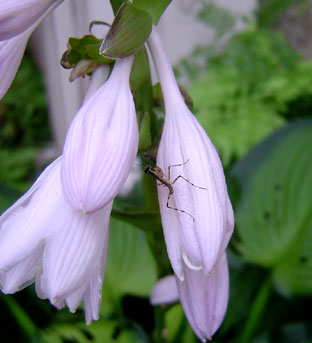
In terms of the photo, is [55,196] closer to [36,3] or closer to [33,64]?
[36,3]

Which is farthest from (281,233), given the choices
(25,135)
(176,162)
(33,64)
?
(33,64)

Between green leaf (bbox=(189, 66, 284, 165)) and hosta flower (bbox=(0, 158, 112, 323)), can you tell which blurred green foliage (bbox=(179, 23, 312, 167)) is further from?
hosta flower (bbox=(0, 158, 112, 323))

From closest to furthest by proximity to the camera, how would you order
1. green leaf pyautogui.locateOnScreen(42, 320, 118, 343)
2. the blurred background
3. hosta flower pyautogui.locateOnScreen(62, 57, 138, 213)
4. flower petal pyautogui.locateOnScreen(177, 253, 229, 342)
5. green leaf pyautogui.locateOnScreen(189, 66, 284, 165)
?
hosta flower pyautogui.locateOnScreen(62, 57, 138, 213)
flower petal pyautogui.locateOnScreen(177, 253, 229, 342)
green leaf pyautogui.locateOnScreen(42, 320, 118, 343)
the blurred background
green leaf pyautogui.locateOnScreen(189, 66, 284, 165)

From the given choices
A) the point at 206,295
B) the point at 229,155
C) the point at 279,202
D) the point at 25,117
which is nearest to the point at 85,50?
the point at 206,295

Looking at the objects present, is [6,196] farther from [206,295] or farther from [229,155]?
[229,155]

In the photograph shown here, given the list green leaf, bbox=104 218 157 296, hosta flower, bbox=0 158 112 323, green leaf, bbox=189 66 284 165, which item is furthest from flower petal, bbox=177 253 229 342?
green leaf, bbox=189 66 284 165
